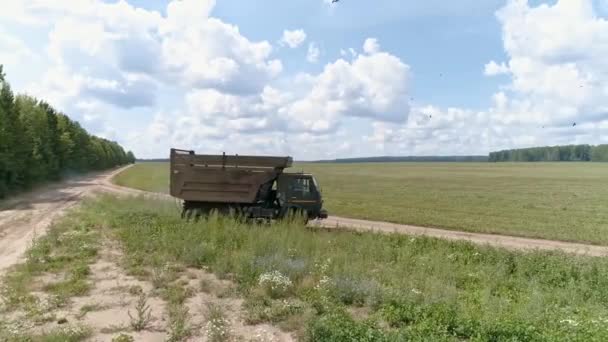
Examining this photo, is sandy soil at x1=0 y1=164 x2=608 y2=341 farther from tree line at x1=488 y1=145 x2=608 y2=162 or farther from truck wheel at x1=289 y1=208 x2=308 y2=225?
tree line at x1=488 y1=145 x2=608 y2=162

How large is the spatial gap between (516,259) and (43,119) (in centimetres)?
4830

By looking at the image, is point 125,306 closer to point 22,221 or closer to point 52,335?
point 52,335

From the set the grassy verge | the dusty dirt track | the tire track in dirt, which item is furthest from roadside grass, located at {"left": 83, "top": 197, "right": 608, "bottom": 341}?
the dusty dirt track

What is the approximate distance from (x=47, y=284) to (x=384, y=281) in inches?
268

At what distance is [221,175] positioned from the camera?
15328mm

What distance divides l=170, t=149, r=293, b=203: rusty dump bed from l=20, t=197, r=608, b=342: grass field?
5.70ft

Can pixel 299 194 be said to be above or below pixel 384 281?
above

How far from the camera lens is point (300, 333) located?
6.03 meters

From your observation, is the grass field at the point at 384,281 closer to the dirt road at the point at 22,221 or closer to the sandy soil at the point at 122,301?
the sandy soil at the point at 122,301

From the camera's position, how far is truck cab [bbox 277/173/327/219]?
15305 millimetres

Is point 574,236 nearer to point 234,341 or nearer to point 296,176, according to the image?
point 296,176

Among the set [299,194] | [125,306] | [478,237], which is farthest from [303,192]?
[125,306]

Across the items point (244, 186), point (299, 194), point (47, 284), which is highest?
point (244, 186)

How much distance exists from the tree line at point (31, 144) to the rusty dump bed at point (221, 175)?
65.8 ft
